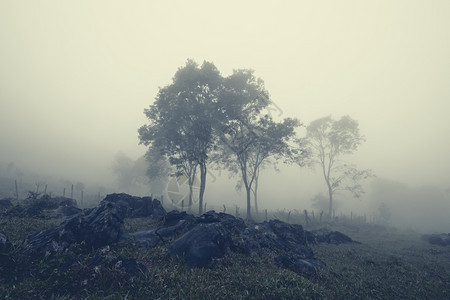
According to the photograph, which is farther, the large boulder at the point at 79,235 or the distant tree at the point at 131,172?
the distant tree at the point at 131,172

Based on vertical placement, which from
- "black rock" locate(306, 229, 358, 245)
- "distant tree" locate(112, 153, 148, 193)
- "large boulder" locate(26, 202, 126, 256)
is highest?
"distant tree" locate(112, 153, 148, 193)

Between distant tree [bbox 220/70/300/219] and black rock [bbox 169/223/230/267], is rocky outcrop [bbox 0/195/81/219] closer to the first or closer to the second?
black rock [bbox 169/223/230/267]

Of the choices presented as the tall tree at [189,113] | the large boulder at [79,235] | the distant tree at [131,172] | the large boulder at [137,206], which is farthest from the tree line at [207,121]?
the distant tree at [131,172]

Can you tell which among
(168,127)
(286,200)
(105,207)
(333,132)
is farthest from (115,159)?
(286,200)

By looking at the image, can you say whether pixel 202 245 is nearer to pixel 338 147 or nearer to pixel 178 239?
pixel 178 239

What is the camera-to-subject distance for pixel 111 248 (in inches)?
489

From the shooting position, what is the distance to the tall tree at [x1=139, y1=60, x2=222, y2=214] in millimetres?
34375

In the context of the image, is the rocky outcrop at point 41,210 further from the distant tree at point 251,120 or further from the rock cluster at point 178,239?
the distant tree at point 251,120

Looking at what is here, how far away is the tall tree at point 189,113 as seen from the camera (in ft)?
113

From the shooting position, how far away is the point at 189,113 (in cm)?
3447

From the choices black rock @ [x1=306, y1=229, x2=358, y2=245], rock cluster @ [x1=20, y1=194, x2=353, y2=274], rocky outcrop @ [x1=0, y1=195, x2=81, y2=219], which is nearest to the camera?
rock cluster @ [x1=20, y1=194, x2=353, y2=274]

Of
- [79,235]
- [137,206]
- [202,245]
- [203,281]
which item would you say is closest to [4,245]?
[79,235]

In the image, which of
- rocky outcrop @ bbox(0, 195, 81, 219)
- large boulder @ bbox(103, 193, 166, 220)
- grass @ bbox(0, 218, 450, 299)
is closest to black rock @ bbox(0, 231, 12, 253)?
grass @ bbox(0, 218, 450, 299)

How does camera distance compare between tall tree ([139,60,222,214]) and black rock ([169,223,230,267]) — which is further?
tall tree ([139,60,222,214])
